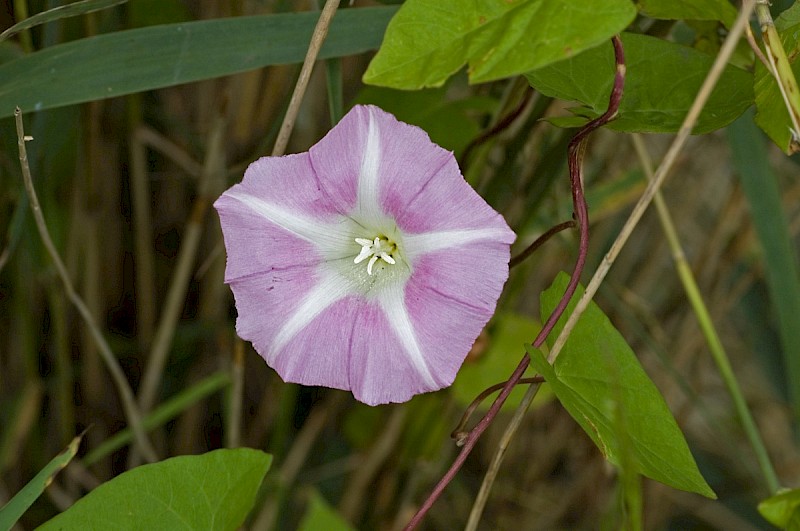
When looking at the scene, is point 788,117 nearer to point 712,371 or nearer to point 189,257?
point 189,257

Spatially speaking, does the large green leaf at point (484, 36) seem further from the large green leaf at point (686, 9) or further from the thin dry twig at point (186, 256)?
the thin dry twig at point (186, 256)

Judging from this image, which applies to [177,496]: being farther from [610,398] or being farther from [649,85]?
[649,85]

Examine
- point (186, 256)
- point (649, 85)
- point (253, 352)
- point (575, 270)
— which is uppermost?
point (649, 85)

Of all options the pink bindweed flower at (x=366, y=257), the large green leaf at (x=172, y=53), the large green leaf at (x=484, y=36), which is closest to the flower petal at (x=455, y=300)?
the pink bindweed flower at (x=366, y=257)

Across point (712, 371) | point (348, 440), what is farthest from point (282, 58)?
point (712, 371)

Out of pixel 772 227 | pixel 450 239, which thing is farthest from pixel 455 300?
pixel 772 227

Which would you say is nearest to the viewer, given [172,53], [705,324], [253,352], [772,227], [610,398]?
[610,398]
